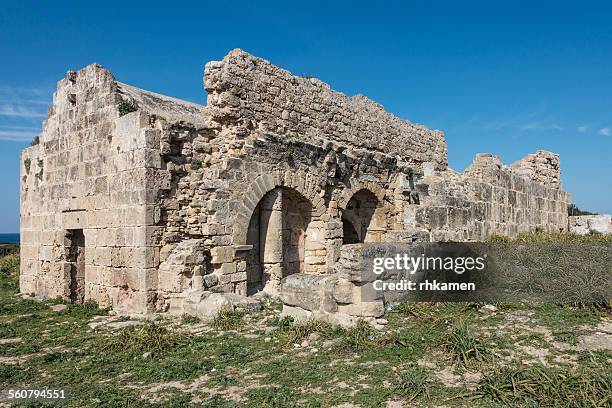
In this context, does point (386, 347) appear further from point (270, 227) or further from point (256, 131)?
point (256, 131)

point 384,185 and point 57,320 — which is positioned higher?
point 384,185

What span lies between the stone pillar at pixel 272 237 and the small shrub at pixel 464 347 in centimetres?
568

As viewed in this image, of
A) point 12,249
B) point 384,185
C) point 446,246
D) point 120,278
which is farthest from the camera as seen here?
point 12,249

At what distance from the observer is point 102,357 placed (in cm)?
657

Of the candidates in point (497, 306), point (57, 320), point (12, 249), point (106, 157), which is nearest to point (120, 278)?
point (57, 320)

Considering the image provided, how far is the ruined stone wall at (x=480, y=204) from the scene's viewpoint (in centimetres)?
1109

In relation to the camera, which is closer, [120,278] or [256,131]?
[120,278]

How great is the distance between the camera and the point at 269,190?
35.8 ft

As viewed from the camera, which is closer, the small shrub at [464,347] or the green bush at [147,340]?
the small shrub at [464,347]

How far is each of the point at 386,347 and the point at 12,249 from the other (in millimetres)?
22355

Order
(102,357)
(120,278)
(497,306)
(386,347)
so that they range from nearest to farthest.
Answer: (386,347)
(102,357)
(497,306)
(120,278)

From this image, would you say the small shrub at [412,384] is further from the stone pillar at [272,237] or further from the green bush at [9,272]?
the green bush at [9,272]

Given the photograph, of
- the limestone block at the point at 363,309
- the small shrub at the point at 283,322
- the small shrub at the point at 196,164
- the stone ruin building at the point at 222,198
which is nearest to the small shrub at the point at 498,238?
the stone ruin building at the point at 222,198

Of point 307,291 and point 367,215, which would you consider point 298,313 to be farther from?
point 367,215
